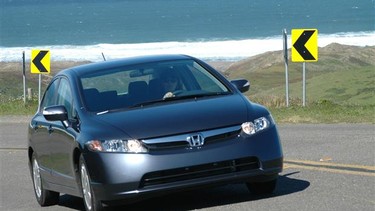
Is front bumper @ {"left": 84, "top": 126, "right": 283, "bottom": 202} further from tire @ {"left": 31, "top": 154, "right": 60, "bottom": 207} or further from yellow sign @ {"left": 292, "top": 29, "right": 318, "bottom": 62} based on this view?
yellow sign @ {"left": 292, "top": 29, "right": 318, "bottom": 62}

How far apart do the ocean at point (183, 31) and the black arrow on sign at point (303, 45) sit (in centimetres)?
5081

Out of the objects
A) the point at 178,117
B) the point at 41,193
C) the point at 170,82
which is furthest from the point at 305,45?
the point at 178,117

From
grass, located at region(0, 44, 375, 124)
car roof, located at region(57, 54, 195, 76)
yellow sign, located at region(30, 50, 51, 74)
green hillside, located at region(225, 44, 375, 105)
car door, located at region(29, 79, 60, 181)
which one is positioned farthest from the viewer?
green hillside, located at region(225, 44, 375, 105)

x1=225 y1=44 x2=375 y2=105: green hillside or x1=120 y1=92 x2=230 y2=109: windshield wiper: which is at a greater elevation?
x1=120 y1=92 x2=230 y2=109: windshield wiper

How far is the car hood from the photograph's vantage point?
10.0 m

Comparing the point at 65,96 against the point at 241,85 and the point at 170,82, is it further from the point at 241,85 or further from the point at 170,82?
the point at 241,85

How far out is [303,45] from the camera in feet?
86.2

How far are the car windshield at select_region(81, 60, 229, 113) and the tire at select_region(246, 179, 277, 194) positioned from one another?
3.10 ft

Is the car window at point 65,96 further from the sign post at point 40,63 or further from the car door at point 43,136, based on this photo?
the sign post at point 40,63

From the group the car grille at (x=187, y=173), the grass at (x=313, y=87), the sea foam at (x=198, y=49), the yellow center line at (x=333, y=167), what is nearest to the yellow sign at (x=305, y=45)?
the grass at (x=313, y=87)

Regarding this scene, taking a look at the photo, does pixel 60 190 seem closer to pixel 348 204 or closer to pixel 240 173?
pixel 240 173

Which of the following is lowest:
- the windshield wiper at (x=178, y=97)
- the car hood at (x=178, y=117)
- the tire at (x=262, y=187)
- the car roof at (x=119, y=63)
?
the tire at (x=262, y=187)

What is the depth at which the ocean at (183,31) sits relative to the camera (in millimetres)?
88500

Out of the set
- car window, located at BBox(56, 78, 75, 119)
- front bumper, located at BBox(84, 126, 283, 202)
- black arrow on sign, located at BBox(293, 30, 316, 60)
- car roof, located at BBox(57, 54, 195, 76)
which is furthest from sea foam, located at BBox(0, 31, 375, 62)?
front bumper, located at BBox(84, 126, 283, 202)
